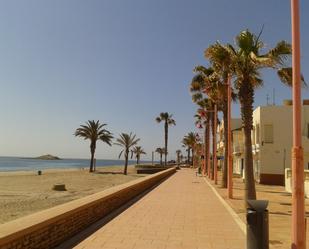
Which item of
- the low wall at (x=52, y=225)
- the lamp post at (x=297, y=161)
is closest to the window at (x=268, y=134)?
the low wall at (x=52, y=225)

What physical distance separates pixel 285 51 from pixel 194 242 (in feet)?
27.7

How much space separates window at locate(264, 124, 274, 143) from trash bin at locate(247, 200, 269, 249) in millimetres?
30195

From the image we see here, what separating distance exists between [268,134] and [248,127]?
21546 mm

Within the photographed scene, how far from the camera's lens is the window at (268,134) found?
1449 inches

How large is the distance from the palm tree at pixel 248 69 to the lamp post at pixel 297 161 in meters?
7.05

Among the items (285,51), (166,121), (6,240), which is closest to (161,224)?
(6,240)

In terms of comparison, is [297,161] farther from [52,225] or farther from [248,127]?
[248,127]

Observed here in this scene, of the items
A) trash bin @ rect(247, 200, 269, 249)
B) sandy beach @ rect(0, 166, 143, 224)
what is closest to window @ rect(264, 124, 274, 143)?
sandy beach @ rect(0, 166, 143, 224)

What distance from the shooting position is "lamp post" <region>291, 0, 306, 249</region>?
738 centimetres

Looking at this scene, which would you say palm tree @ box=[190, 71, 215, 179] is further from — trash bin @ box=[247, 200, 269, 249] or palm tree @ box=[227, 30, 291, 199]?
trash bin @ box=[247, 200, 269, 249]

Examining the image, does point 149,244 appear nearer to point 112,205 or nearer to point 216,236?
point 216,236

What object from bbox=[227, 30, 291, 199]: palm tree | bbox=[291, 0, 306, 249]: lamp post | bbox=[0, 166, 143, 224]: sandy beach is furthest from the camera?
bbox=[0, 166, 143, 224]: sandy beach

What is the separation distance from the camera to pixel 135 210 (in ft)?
50.4

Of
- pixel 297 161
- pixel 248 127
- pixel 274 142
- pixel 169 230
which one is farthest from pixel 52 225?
pixel 274 142
